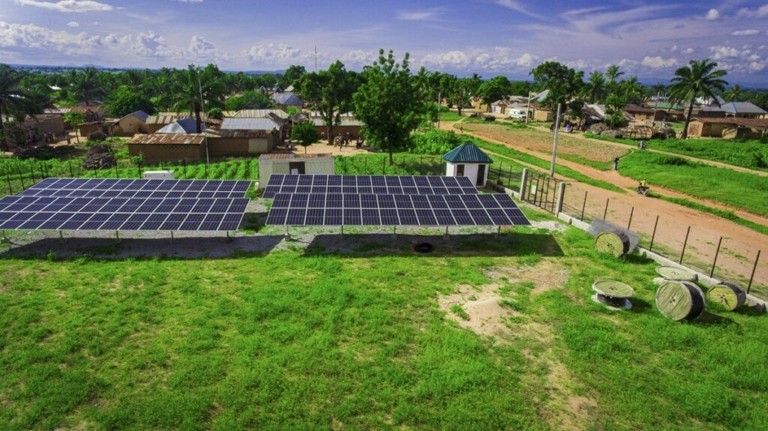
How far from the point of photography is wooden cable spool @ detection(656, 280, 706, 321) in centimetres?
1666

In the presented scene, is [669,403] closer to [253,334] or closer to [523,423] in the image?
[523,423]

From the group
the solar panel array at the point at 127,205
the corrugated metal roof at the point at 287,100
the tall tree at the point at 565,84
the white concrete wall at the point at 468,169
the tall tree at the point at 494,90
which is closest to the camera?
the solar panel array at the point at 127,205

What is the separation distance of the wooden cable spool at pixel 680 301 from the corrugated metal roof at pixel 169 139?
48.8 meters

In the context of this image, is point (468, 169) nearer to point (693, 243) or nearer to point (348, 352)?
point (693, 243)

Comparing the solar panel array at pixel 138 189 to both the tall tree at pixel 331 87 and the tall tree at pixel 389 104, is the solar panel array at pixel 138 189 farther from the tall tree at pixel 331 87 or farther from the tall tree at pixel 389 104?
the tall tree at pixel 331 87

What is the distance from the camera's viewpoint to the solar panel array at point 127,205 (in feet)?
75.0

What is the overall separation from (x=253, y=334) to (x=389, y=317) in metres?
5.09

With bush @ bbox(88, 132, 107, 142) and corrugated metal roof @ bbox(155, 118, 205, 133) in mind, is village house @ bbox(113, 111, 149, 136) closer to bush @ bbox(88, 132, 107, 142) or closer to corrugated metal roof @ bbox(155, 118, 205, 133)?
bush @ bbox(88, 132, 107, 142)

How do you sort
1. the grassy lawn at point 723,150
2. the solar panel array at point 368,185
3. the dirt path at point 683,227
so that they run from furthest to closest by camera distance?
the grassy lawn at point 723,150 → the solar panel array at point 368,185 → the dirt path at point 683,227

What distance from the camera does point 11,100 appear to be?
54.6 m

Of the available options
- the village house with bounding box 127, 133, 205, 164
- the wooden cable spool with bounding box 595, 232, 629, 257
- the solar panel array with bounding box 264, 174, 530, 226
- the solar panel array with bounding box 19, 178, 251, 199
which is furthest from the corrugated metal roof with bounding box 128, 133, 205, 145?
the wooden cable spool with bounding box 595, 232, 629, 257

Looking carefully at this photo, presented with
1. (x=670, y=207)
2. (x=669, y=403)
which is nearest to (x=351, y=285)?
(x=669, y=403)

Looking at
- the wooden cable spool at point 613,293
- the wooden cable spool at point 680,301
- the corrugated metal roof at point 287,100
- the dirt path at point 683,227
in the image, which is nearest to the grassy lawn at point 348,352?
the wooden cable spool at point 680,301

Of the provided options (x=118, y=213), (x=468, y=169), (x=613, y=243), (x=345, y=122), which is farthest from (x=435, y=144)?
(x=118, y=213)
